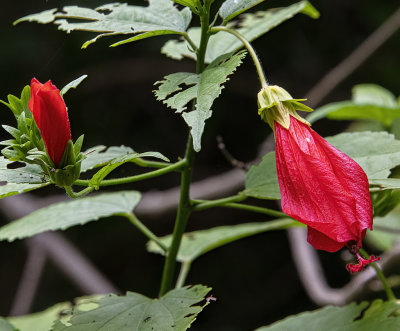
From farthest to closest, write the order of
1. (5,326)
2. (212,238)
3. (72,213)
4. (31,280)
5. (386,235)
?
(31,280) < (386,235) < (212,238) < (72,213) < (5,326)

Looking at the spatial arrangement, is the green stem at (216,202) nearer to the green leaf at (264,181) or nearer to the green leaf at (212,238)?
the green leaf at (264,181)

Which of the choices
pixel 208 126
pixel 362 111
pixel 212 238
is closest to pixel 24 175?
pixel 212 238

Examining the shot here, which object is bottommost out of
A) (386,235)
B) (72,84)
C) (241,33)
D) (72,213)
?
(386,235)

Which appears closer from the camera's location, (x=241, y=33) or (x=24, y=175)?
(x=24, y=175)

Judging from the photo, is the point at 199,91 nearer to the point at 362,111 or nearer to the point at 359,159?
the point at 359,159

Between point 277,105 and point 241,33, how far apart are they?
0.34 metres

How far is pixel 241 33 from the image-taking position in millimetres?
992

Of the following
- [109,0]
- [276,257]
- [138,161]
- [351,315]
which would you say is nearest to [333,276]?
[276,257]

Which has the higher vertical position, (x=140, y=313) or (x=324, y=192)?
(x=324, y=192)

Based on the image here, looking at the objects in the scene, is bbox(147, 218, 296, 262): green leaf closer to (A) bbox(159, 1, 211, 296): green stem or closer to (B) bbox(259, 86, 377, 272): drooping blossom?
(A) bbox(159, 1, 211, 296): green stem

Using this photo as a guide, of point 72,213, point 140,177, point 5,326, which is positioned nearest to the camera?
point 140,177

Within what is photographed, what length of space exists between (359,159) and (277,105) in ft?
0.57

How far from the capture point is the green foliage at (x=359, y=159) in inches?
30.1

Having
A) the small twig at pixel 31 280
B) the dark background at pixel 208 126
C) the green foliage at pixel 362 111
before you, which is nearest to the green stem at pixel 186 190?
the green foliage at pixel 362 111
